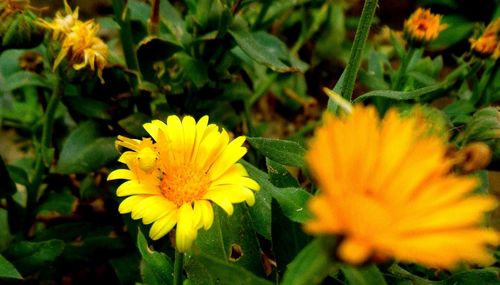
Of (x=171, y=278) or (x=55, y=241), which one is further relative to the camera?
(x=55, y=241)

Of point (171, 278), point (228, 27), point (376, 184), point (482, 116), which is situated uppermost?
point (376, 184)

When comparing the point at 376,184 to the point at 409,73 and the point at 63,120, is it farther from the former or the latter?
the point at 63,120

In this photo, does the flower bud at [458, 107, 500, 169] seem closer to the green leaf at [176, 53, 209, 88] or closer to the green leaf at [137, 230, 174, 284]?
the green leaf at [137, 230, 174, 284]

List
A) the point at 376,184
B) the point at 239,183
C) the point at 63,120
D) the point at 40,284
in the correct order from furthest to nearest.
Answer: the point at 63,120
the point at 40,284
the point at 239,183
the point at 376,184

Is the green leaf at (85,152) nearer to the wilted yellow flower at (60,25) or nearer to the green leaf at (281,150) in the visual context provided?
the wilted yellow flower at (60,25)

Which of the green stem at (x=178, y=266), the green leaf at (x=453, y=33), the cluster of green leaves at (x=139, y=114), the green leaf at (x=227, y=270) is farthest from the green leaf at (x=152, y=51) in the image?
the green leaf at (x=453, y=33)

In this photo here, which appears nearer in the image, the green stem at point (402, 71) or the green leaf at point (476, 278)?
the green leaf at point (476, 278)

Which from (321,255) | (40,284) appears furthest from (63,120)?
(321,255)
